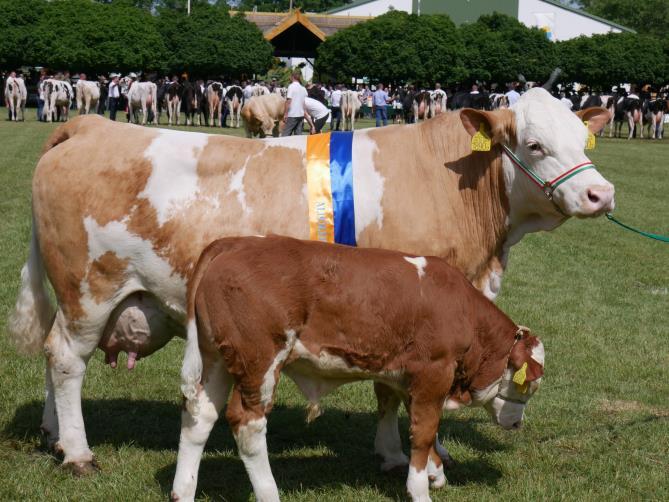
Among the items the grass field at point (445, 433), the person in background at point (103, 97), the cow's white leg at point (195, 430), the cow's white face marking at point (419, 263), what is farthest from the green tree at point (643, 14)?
the cow's white leg at point (195, 430)

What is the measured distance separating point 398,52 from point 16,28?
70.5ft

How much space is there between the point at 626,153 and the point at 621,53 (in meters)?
28.0

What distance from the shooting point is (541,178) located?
5164 mm

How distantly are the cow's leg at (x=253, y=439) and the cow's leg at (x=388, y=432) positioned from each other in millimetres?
1184

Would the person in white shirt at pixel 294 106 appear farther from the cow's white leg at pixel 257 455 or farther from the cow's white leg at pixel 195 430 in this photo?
the cow's white leg at pixel 257 455

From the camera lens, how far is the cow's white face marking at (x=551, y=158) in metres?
4.99

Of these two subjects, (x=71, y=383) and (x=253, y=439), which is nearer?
(x=253, y=439)

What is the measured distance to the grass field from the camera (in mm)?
5176

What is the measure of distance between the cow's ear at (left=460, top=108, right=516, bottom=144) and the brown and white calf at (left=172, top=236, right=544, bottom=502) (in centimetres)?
87

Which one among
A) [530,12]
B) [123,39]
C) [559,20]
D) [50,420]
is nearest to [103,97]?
[123,39]

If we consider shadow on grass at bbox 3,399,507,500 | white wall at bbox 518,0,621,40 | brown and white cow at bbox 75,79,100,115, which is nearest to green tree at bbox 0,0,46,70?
brown and white cow at bbox 75,79,100,115

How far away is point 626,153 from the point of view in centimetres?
2992

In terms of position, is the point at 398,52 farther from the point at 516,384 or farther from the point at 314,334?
the point at 314,334

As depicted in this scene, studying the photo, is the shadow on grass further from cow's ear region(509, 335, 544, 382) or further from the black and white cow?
the black and white cow
